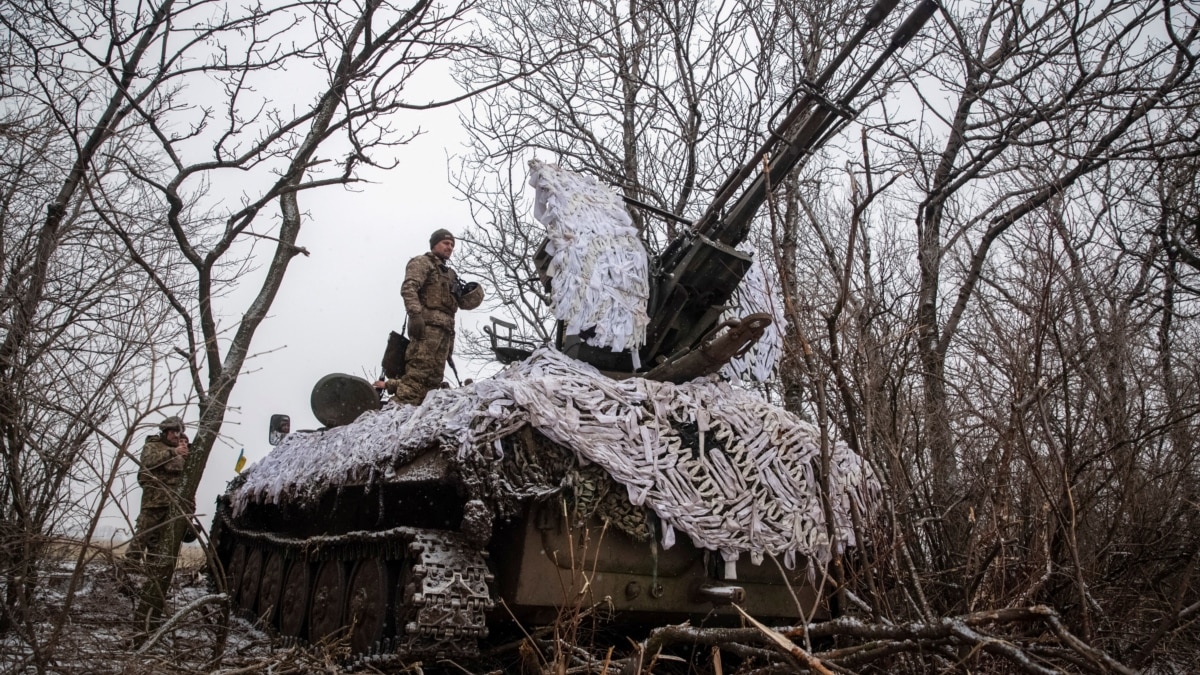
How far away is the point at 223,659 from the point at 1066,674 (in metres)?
4.03

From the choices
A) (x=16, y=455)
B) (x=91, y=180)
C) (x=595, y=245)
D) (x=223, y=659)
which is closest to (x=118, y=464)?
(x=16, y=455)

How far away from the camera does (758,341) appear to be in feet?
21.3

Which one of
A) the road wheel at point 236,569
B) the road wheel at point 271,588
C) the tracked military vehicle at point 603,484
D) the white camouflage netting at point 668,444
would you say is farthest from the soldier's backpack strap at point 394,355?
the road wheel at point 236,569

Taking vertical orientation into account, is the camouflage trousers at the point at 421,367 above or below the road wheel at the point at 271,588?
above

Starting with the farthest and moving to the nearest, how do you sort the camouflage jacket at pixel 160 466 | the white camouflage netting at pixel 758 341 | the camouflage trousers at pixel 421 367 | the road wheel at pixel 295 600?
1. the camouflage jacket at pixel 160 466
2. the camouflage trousers at pixel 421 367
3. the road wheel at pixel 295 600
4. the white camouflage netting at pixel 758 341

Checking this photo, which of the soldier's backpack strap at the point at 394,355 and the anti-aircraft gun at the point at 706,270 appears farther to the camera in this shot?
the soldier's backpack strap at the point at 394,355

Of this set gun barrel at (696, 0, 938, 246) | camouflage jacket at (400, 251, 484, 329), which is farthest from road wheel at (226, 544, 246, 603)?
gun barrel at (696, 0, 938, 246)

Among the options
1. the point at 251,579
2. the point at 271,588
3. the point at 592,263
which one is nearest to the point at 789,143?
the point at 592,263

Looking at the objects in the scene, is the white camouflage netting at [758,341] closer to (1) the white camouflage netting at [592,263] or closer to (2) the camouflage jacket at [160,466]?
(1) the white camouflage netting at [592,263]

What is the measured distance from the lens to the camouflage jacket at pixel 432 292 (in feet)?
23.7

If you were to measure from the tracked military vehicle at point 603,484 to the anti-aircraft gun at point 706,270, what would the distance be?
14 mm

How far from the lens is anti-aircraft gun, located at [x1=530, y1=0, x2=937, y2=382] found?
19.8ft

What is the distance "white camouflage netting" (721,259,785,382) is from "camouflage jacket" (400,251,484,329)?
1915 millimetres

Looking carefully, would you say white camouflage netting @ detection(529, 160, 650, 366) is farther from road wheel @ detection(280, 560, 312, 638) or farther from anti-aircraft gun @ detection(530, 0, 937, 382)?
road wheel @ detection(280, 560, 312, 638)
